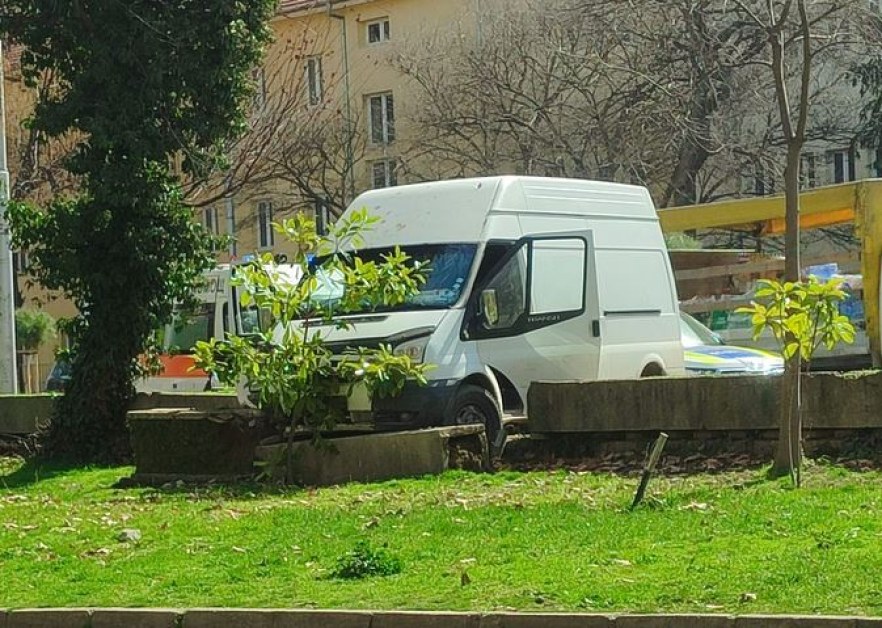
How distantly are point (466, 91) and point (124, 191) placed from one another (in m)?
20.2

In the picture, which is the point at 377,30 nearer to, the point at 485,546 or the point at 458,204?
the point at 458,204

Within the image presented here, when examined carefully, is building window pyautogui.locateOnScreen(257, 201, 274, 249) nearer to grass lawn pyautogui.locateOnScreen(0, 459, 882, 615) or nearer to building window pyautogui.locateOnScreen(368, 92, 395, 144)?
building window pyautogui.locateOnScreen(368, 92, 395, 144)

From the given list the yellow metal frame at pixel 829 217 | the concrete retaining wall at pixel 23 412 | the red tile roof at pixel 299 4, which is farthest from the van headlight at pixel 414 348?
the red tile roof at pixel 299 4

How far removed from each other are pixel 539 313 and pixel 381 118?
99.3 feet

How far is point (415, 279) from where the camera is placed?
1377 cm

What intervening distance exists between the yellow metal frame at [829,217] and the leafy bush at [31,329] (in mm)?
21950

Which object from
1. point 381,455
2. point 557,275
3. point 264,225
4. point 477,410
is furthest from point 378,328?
point 264,225

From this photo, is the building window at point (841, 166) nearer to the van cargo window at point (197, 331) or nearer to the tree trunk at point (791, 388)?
the van cargo window at point (197, 331)

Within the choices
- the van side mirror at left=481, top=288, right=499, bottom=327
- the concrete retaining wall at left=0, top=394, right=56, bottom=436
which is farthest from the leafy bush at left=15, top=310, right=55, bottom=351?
the van side mirror at left=481, top=288, right=499, bottom=327

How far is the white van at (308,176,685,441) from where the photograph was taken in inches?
563

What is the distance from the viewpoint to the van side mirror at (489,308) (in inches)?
580

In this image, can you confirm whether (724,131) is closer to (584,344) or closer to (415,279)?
(584,344)

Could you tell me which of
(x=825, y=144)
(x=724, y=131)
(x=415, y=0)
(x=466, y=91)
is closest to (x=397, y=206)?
(x=724, y=131)

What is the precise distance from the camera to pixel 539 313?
15.3 m
